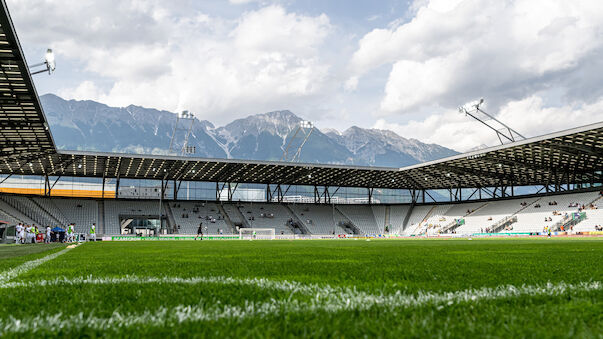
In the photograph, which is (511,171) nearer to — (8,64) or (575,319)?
(8,64)

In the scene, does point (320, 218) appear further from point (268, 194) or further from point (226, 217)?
point (226, 217)

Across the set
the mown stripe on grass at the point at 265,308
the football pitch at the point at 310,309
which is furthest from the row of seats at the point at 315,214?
the mown stripe on grass at the point at 265,308

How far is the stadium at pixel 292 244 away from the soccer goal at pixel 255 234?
138cm

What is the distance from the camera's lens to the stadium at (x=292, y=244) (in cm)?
249

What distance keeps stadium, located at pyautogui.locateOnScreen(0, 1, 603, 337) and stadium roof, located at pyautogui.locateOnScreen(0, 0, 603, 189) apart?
225 mm

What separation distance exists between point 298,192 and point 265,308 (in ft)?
208

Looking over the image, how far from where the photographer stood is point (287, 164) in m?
50.6

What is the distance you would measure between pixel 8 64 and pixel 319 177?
45.4 m

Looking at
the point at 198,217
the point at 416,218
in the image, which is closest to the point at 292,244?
the point at 198,217

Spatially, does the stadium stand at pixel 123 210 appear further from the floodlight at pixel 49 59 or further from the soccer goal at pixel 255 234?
the floodlight at pixel 49 59

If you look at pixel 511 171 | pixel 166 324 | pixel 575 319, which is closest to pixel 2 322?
pixel 166 324

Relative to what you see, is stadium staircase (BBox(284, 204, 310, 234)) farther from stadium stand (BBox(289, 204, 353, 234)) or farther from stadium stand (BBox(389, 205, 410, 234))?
stadium stand (BBox(389, 205, 410, 234))

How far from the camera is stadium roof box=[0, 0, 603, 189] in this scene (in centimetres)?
2733

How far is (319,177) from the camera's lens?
200ft
